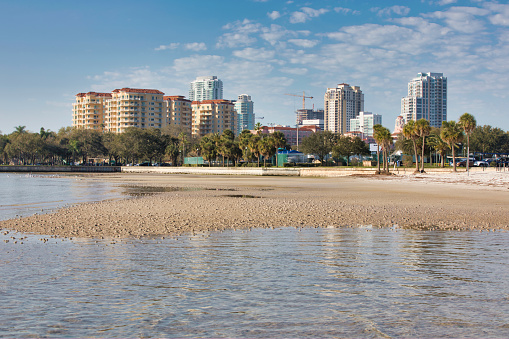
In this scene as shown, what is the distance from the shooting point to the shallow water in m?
6.62

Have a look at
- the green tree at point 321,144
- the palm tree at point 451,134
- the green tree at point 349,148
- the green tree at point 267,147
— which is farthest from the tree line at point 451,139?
the green tree at point 267,147

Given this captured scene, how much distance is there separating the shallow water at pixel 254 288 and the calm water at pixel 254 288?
25 mm

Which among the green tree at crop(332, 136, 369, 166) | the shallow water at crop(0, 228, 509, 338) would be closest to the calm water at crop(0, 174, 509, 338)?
the shallow water at crop(0, 228, 509, 338)

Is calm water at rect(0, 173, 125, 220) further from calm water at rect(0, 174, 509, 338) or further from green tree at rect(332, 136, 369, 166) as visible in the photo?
green tree at rect(332, 136, 369, 166)

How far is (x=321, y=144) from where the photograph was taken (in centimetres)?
12256

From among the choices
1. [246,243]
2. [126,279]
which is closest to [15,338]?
[126,279]

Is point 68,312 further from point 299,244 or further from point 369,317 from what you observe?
point 299,244

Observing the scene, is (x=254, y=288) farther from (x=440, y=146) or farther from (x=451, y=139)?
(x=440, y=146)

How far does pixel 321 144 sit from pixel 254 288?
115884 mm

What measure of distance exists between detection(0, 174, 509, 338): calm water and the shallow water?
1.0 inches

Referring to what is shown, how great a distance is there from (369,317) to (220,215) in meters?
14.0

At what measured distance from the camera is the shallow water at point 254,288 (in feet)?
21.7

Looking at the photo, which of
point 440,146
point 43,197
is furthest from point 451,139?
point 43,197

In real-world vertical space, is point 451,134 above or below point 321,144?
below
